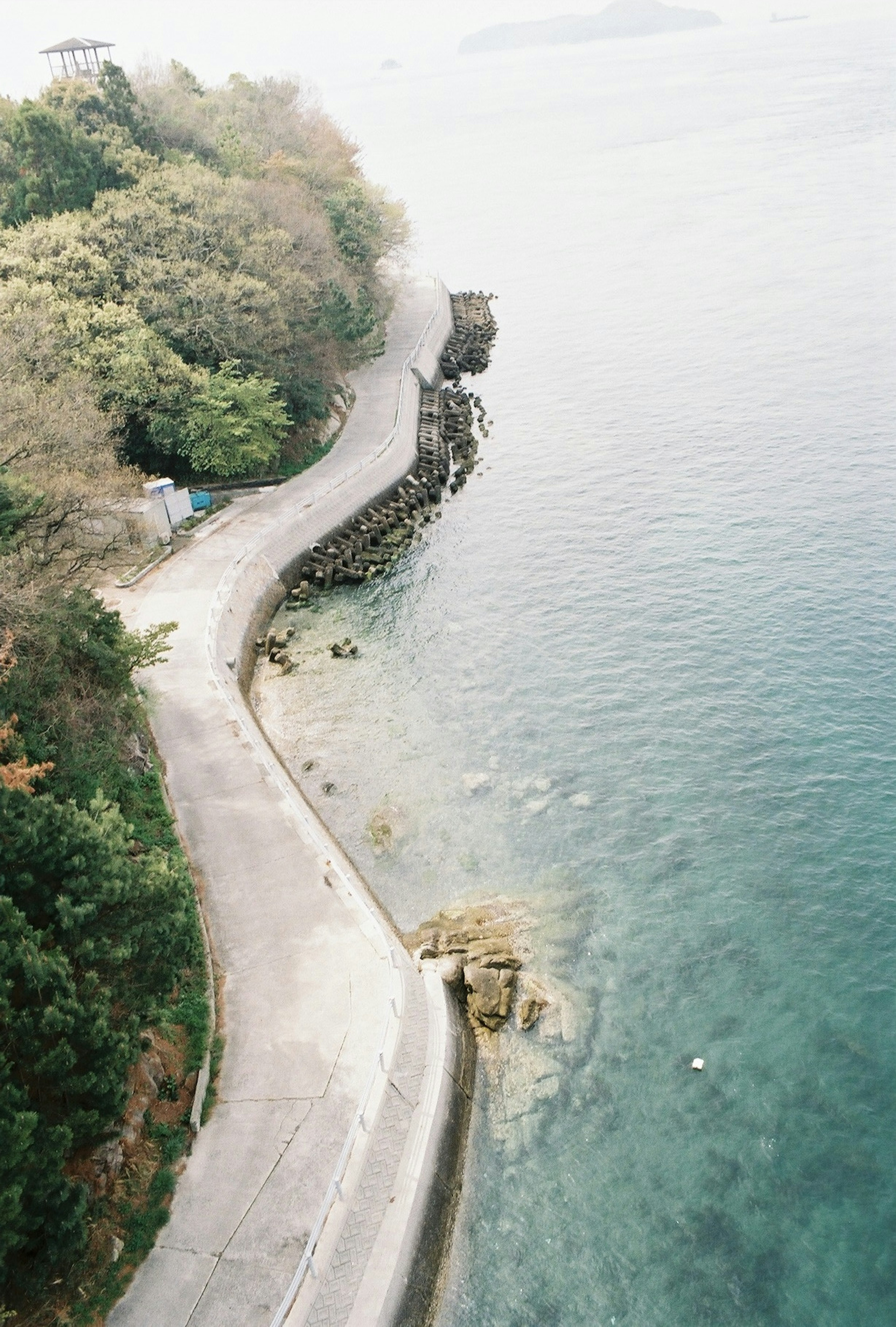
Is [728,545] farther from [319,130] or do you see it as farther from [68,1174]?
[319,130]

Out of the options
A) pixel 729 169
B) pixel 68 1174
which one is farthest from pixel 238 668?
pixel 729 169

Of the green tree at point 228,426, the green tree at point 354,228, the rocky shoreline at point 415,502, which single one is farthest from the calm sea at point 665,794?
the green tree at point 354,228

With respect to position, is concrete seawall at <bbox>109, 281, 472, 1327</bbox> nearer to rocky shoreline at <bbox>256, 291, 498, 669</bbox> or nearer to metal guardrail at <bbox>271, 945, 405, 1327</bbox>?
metal guardrail at <bbox>271, 945, 405, 1327</bbox>

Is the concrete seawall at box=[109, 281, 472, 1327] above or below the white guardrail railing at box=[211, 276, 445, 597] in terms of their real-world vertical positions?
below

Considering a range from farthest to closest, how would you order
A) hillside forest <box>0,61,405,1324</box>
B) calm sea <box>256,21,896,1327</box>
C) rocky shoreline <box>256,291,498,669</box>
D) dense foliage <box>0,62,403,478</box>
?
dense foliage <box>0,62,403,478</box> → rocky shoreline <box>256,291,498,669</box> → calm sea <box>256,21,896,1327</box> → hillside forest <box>0,61,405,1324</box>

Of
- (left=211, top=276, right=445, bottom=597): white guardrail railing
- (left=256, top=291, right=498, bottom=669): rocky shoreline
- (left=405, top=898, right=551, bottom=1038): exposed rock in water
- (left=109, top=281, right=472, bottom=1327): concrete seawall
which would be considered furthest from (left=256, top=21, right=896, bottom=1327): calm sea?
A: (left=211, top=276, right=445, bottom=597): white guardrail railing

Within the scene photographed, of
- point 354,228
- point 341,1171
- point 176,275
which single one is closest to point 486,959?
point 341,1171
